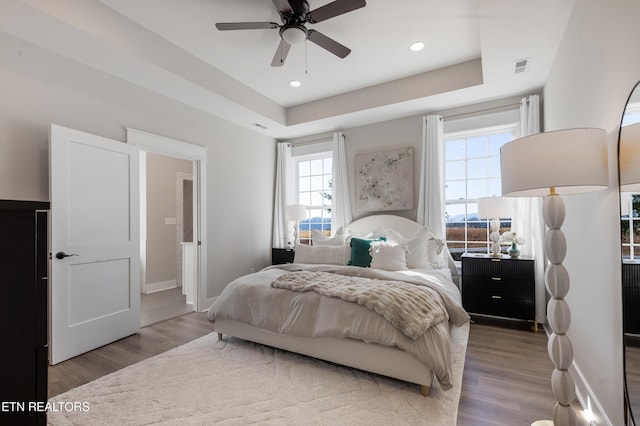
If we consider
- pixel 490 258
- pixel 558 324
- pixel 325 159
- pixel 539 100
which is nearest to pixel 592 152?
pixel 558 324

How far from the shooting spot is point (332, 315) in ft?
7.48

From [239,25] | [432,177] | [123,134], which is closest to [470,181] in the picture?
[432,177]

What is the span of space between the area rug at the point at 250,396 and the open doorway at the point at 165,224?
267 cm

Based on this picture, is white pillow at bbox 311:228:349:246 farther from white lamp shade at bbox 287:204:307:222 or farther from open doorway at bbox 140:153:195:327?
open doorway at bbox 140:153:195:327

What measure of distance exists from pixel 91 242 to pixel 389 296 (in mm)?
2824

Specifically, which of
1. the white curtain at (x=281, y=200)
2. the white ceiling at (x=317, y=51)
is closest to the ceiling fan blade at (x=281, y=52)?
the white ceiling at (x=317, y=51)

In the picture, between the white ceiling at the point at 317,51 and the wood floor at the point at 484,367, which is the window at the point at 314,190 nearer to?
the white ceiling at the point at 317,51

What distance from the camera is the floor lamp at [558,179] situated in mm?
1328

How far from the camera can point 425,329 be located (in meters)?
1.98

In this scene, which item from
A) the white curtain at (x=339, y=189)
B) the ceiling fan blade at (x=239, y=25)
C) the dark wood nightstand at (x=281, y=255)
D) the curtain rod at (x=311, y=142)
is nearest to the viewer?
the ceiling fan blade at (x=239, y=25)

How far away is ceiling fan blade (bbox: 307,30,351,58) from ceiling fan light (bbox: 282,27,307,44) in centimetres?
7

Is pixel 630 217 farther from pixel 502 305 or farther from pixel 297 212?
pixel 297 212

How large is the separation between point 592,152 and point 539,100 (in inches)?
107

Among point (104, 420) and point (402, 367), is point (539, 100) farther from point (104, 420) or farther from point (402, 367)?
point (104, 420)
